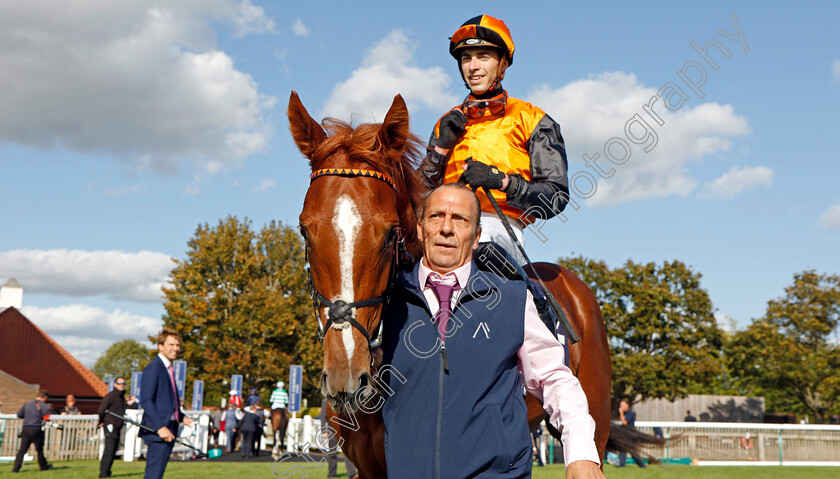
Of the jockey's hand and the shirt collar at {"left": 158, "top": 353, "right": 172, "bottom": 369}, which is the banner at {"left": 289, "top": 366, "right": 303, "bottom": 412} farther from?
the jockey's hand

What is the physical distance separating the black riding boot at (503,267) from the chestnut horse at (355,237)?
36cm

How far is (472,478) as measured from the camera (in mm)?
2250

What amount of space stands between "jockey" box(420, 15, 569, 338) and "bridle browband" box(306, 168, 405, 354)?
0.86 m

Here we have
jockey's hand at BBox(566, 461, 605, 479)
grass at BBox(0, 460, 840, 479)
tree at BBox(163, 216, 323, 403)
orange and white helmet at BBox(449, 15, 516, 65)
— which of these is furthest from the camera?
tree at BBox(163, 216, 323, 403)

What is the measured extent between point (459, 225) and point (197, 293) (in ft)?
123

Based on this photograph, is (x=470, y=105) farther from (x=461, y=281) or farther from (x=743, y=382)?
(x=743, y=382)

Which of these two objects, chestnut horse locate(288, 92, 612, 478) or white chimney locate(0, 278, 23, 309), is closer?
chestnut horse locate(288, 92, 612, 478)

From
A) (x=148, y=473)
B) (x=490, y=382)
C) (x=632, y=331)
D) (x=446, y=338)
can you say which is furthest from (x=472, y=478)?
(x=632, y=331)

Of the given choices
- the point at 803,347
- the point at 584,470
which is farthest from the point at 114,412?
the point at 803,347

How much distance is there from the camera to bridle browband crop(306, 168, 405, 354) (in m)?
2.43

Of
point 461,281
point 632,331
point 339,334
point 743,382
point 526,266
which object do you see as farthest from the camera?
point 743,382

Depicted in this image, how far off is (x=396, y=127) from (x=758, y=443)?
761 inches

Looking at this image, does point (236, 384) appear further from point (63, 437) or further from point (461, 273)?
point (461, 273)

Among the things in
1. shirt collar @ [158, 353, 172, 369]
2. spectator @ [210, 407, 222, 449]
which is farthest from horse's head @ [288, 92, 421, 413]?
spectator @ [210, 407, 222, 449]
